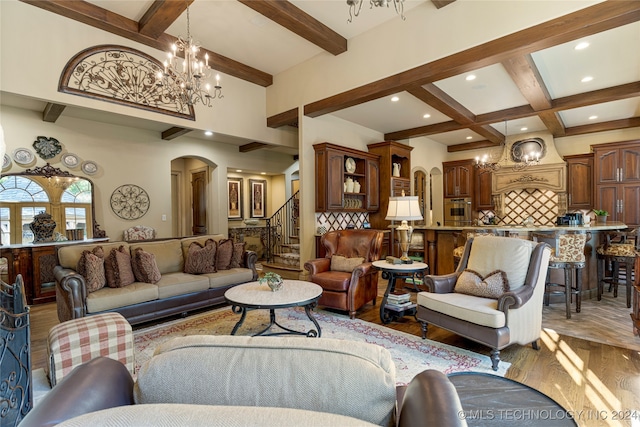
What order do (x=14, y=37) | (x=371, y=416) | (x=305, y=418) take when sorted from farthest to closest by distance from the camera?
1. (x=14, y=37)
2. (x=371, y=416)
3. (x=305, y=418)

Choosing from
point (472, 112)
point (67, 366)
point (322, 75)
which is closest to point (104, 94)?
point (322, 75)

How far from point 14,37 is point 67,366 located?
353 centimetres

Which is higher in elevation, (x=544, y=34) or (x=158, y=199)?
(x=544, y=34)


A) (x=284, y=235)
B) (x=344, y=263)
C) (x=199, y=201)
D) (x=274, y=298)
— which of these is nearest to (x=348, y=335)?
(x=274, y=298)

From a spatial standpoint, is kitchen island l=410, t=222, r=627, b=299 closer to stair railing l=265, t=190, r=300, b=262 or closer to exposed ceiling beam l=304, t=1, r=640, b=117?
exposed ceiling beam l=304, t=1, r=640, b=117

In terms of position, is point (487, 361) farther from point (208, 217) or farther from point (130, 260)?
point (208, 217)

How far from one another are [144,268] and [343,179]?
3375 millimetres

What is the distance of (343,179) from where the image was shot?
17.9ft

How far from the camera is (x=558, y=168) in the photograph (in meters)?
6.57

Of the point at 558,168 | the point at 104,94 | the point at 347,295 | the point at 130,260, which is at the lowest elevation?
the point at 347,295

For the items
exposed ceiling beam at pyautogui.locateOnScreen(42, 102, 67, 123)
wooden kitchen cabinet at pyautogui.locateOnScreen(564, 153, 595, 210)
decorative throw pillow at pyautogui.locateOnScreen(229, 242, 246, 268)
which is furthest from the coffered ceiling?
decorative throw pillow at pyautogui.locateOnScreen(229, 242, 246, 268)

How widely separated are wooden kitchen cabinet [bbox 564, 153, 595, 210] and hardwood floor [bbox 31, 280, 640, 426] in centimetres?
332

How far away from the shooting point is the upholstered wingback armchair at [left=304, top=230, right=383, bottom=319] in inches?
142

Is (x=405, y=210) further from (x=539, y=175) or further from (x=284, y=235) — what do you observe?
(x=539, y=175)
